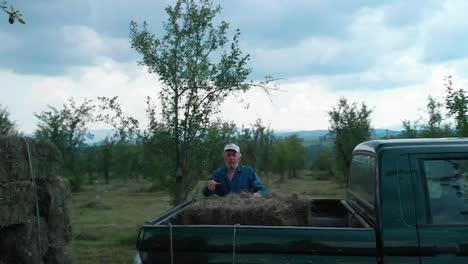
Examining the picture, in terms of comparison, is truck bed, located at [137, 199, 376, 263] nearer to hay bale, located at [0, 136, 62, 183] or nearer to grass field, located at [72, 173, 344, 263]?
grass field, located at [72, 173, 344, 263]

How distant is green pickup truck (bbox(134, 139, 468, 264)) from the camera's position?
3.00 metres

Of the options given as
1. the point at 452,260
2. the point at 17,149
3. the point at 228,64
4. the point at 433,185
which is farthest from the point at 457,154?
the point at 228,64

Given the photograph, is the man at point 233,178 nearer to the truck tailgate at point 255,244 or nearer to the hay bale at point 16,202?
the truck tailgate at point 255,244

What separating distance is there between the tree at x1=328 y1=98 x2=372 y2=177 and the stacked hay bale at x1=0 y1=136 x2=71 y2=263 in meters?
15.6

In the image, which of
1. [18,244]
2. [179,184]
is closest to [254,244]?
[18,244]

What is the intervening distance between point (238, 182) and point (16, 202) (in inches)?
107

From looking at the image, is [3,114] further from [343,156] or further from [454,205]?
[454,205]

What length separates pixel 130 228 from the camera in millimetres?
13203

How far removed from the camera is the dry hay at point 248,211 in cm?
360

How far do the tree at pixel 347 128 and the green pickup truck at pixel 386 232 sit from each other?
17454 mm

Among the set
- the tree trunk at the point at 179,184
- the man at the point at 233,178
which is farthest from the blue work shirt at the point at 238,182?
the tree trunk at the point at 179,184

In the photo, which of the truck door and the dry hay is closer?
the truck door

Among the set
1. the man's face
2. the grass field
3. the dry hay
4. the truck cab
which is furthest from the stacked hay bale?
the truck cab

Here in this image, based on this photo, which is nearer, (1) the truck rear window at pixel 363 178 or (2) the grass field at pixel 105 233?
(1) the truck rear window at pixel 363 178
